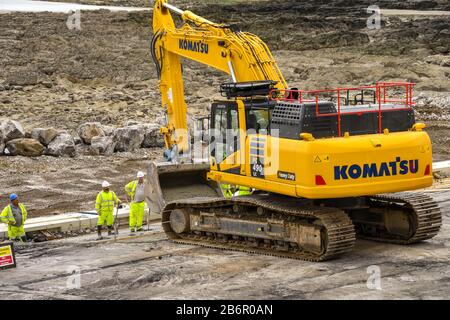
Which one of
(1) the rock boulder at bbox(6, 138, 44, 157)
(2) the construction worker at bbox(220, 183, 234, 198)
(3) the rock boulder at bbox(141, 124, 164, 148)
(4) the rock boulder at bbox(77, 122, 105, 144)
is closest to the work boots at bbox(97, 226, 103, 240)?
(2) the construction worker at bbox(220, 183, 234, 198)

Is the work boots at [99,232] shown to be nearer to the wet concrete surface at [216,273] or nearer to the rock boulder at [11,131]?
the wet concrete surface at [216,273]

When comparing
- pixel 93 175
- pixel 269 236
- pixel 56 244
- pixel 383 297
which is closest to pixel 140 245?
pixel 56 244

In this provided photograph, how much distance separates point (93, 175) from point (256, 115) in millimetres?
10618

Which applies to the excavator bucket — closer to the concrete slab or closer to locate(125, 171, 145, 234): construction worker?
locate(125, 171, 145, 234): construction worker

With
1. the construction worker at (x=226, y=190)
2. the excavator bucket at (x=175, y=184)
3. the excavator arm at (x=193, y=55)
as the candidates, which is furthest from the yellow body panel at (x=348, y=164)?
the construction worker at (x=226, y=190)

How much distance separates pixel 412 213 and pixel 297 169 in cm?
262

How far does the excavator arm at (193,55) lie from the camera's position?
17266 mm

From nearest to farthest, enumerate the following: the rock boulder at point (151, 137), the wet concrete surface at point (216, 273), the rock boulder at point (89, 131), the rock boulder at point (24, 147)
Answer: the wet concrete surface at point (216, 273) < the rock boulder at point (24, 147) < the rock boulder at point (89, 131) < the rock boulder at point (151, 137)

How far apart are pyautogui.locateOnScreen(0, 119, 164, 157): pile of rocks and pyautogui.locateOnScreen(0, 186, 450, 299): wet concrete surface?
33.9 ft

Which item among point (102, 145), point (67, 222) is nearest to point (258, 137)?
point (67, 222)

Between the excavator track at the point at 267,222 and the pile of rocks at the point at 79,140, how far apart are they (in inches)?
423

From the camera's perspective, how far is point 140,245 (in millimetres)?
17078

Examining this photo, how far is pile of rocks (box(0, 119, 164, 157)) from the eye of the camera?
27.1m
